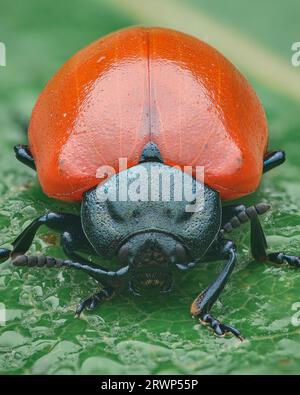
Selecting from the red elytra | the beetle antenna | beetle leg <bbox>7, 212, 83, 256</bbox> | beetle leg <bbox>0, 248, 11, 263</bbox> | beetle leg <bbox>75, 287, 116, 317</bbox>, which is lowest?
beetle leg <bbox>75, 287, 116, 317</bbox>

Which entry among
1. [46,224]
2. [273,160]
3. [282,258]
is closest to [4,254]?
[46,224]

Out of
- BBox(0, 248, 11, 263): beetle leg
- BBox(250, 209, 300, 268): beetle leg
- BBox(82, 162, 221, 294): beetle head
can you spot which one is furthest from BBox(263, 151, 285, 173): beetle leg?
BBox(0, 248, 11, 263): beetle leg

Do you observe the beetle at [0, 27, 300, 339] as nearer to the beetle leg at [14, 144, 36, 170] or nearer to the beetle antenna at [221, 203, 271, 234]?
the beetle antenna at [221, 203, 271, 234]

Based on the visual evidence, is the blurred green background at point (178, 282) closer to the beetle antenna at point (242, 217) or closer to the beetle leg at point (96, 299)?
the beetle leg at point (96, 299)

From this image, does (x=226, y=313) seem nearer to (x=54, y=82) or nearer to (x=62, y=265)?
(x=62, y=265)

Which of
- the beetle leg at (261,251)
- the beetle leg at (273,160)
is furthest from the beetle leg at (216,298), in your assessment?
the beetle leg at (273,160)
